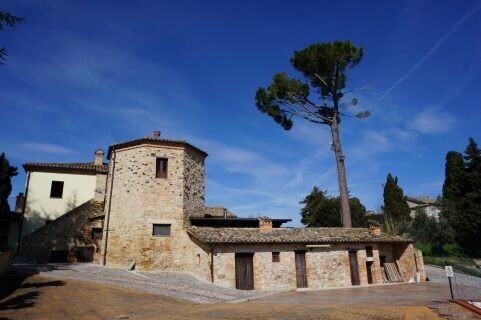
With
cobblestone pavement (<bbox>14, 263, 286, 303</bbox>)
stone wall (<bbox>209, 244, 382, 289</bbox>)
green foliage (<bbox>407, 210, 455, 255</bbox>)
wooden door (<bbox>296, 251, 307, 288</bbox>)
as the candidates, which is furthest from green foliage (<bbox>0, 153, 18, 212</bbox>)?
green foliage (<bbox>407, 210, 455, 255</bbox>)

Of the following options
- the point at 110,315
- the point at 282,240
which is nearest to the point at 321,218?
the point at 282,240

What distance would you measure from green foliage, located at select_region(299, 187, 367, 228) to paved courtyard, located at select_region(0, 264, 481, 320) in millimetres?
20081

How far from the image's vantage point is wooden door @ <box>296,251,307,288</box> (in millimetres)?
18453

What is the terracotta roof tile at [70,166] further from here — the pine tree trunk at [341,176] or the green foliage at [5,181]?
the pine tree trunk at [341,176]

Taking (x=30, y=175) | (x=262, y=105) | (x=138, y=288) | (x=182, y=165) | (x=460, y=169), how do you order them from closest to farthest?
(x=138, y=288), (x=182, y=165), (x=30, y=175), (x=262, y=105), (x=460, y=169)

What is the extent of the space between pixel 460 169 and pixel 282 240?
25.3 metres

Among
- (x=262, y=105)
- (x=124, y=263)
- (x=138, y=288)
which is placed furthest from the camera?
(x=262, y=105)

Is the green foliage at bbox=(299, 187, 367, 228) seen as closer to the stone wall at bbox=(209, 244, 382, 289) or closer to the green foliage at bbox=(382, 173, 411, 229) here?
the green foliage at bbox=(382, 173, 411, 229)

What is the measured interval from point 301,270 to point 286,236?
197 centimetres

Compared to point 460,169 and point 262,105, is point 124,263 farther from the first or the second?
point 460,169

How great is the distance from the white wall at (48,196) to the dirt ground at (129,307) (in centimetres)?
1075

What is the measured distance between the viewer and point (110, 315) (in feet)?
31.5

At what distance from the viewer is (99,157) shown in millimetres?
26141

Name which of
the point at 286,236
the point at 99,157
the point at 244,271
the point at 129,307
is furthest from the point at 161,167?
the point at 129,307
